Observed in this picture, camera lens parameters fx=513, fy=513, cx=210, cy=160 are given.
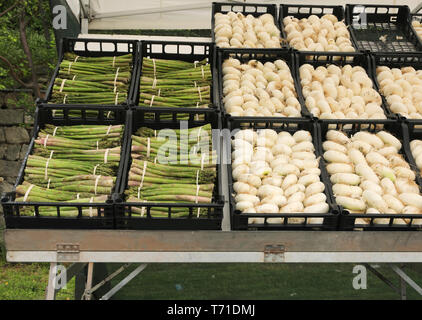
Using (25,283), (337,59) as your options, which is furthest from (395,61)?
(25,283)

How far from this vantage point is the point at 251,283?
5.17 metres

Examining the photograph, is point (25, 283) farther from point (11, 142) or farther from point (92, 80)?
point (92, 80)

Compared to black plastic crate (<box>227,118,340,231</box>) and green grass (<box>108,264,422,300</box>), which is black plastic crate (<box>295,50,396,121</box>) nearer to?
black plastic crate (<box>227,118,340,231</box>)

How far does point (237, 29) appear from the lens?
475 centimetres

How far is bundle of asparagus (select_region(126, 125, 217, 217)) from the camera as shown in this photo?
2.90m

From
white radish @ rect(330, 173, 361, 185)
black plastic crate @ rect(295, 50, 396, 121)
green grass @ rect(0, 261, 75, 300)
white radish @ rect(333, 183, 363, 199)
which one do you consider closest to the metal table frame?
white radish @ rect(333, 183, 363, 199)

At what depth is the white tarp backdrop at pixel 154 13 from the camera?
5945mm

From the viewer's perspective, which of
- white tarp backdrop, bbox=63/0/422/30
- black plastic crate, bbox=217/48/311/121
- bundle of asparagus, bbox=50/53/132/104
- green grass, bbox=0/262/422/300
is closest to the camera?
bundle of asparagus, bbox=50/53/132/104

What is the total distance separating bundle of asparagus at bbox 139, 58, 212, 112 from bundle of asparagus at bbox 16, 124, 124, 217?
494mm

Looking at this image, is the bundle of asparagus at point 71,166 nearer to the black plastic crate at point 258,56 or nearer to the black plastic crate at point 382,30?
the black plastic crate at point 258,56

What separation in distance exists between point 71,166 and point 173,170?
0.62 meters

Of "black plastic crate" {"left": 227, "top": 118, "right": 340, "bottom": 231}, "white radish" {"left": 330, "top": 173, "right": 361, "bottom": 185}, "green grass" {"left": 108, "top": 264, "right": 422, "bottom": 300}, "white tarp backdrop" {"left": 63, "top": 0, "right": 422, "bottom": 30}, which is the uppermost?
"white tarp backdrop" {"left": 63, "top": 0, "right": 422, "bottom": 30}

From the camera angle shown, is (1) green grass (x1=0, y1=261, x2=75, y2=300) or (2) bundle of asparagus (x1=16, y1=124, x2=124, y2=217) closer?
(2) bundle of asparagus (x1=16, y1=124, x2=124, y2=217)

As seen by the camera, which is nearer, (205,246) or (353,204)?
(205,246)
